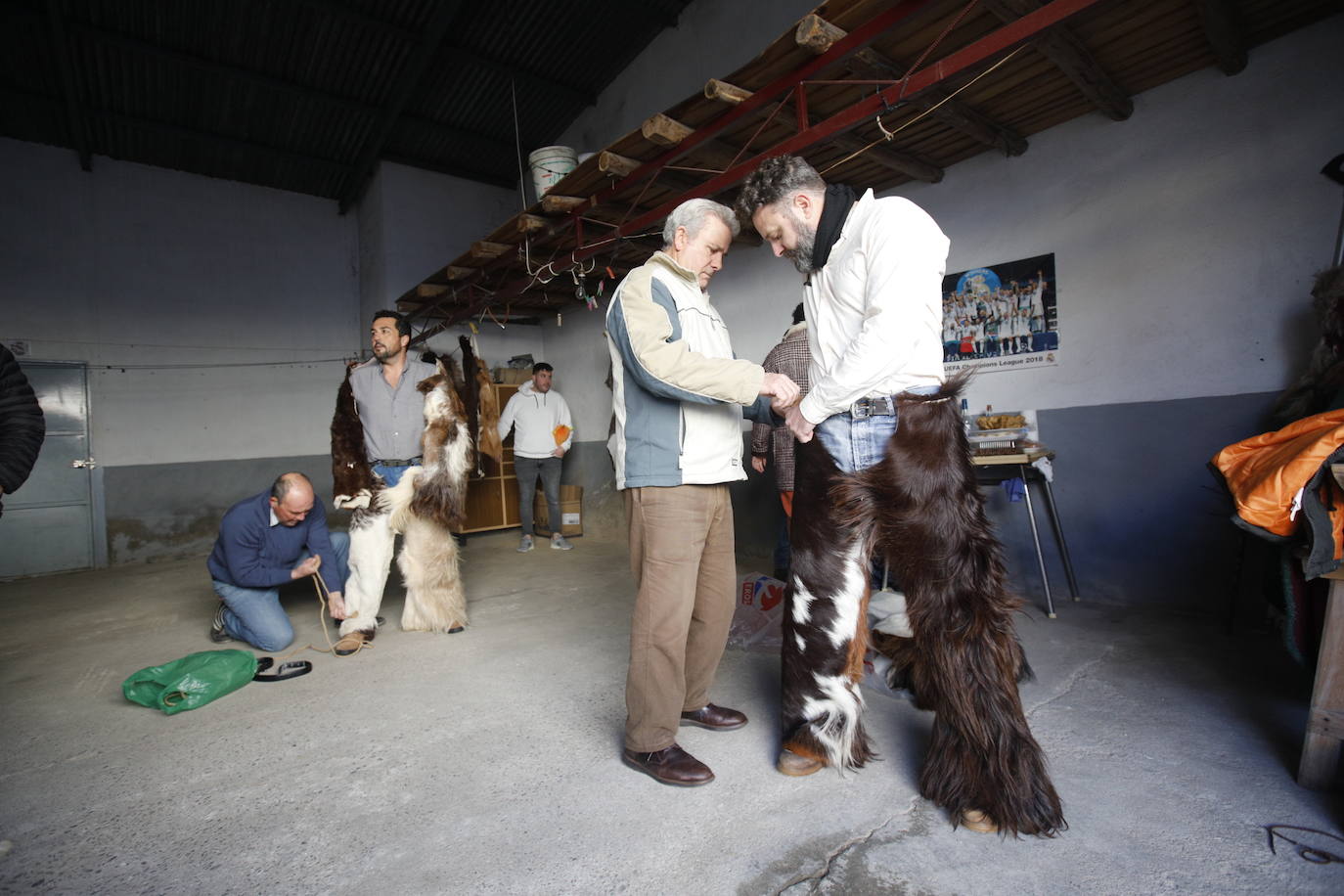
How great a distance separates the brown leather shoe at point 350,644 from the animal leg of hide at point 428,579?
10.3 inches

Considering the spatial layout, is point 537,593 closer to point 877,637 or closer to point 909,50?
point 877,637

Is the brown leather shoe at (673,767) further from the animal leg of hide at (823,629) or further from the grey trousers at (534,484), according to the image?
the grey trousers at (534,484)

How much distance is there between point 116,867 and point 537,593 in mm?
2901

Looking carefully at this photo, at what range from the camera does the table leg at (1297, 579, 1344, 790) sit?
1.68 metres

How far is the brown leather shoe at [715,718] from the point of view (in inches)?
86.7

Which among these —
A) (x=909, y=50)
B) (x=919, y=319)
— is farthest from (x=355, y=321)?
(x=919, y=319)

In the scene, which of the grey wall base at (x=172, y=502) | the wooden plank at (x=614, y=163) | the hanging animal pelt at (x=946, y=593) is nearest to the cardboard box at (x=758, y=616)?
the hanging animal pelt at (x=946, y=593)

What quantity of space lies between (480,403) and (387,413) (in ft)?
9.02

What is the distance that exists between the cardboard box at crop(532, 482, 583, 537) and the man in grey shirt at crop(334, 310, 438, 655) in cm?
357

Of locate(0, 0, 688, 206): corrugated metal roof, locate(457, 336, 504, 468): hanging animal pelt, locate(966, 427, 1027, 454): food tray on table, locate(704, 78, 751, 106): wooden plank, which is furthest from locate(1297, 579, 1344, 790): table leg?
locate(0, 0, 688, 206): corrugated metal roof

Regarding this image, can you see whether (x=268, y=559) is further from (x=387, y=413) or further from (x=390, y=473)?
(x=387, y=413)

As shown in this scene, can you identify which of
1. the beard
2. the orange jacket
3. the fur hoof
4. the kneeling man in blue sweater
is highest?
the beard

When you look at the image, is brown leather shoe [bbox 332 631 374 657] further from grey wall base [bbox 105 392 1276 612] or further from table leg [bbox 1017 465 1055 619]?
table leg [bbox 1017 465 1055 619]

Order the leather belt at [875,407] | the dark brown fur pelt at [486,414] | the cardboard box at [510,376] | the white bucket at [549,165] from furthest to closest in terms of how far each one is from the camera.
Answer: the cardboard box at [510,376] → the dark brown fur pelt at [486,414] → the white bucket at [549,165] → the leather belt at [875,407]
